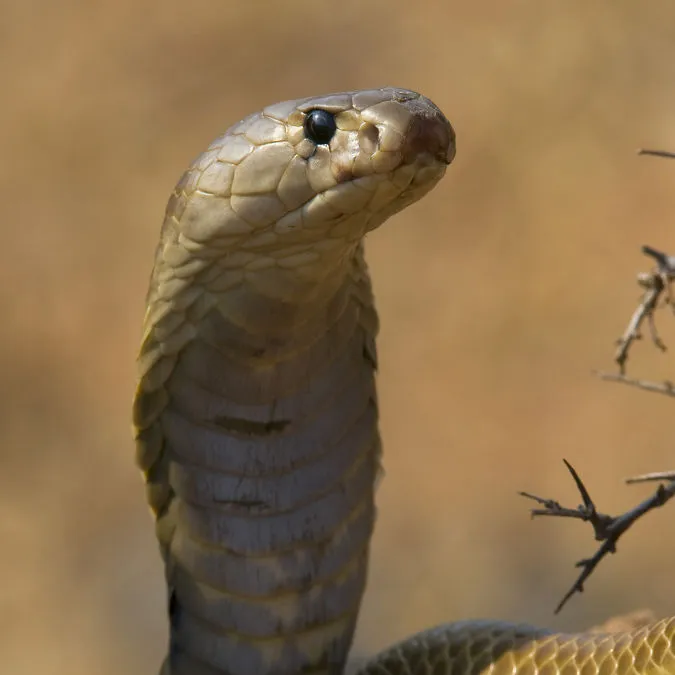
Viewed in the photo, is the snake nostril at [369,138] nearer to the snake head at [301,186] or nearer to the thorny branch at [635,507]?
the snake head at [301,186]

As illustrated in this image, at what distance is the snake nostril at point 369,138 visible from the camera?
3.39 feet

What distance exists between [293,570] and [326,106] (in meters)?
0.49

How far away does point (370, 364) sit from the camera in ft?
4.39

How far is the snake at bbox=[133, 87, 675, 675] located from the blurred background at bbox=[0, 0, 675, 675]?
6.19 ft

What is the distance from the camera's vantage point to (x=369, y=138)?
3.40 feet

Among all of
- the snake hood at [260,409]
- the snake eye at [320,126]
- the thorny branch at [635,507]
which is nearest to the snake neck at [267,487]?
the snake hood at [260,409]

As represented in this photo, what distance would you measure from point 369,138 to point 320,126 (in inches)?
2.3

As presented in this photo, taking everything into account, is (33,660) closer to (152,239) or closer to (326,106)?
(152,239)

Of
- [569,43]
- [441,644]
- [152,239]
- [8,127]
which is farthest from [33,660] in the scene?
[569,43]

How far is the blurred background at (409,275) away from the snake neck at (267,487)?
1.89 meters

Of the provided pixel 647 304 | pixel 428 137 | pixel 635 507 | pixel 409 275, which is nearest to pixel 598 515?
pixel 635 507

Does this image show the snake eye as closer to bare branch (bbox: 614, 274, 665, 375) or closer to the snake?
the snake

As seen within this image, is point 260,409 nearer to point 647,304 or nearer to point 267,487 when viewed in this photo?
point 267,487

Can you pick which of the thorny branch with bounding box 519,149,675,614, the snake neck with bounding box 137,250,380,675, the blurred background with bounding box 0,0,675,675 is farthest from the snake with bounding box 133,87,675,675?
the blurred background with bounding box 0,0,675,675
